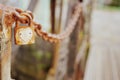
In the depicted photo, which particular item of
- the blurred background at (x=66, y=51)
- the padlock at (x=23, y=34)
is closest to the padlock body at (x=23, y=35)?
the padlock at (x=23, y=34)

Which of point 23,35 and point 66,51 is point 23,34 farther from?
point 66,51

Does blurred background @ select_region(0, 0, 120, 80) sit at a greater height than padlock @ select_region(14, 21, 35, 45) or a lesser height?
lesser

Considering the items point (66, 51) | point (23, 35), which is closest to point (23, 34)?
point (23, 35)

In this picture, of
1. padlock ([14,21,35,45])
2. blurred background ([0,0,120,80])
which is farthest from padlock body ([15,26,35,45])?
blurred background ([0,0,120,80])

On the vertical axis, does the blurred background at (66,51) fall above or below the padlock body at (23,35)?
below

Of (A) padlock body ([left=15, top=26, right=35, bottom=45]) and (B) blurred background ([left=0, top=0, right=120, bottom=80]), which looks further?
(B) blurred background ([left=0, top=0, right=120, bottom=80])

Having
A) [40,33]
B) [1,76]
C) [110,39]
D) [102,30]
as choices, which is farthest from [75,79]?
[102,30]

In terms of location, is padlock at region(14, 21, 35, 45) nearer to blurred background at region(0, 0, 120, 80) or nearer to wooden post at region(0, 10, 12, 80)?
wooden post at region(0, 10, 12, 80)

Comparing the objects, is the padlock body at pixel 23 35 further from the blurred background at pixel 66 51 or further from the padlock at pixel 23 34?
the blurred background at pixel 66 51

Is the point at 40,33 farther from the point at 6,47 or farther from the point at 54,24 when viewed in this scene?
the point at 54,24
